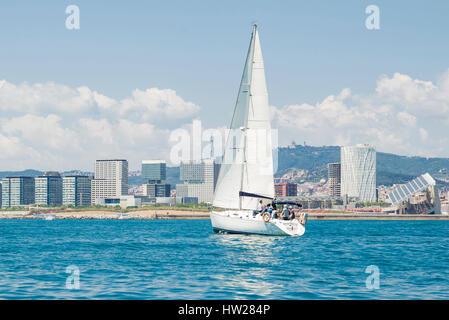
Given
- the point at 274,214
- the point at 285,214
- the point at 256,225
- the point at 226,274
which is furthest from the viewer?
the point at 285,214

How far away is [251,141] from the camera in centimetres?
5912

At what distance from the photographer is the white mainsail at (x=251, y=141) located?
193 ft

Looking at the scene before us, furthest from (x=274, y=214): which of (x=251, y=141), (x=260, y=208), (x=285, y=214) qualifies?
(x=251, y=141)

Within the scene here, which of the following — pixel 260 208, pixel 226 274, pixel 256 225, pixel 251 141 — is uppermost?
pixel 251 141

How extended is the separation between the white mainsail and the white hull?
113 inches

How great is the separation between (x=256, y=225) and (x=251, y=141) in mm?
8879

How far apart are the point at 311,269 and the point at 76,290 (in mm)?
13677

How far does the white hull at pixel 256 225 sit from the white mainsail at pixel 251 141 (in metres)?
2.87

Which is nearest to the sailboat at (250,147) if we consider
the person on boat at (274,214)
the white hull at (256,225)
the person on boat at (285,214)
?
the white hull at (256,225)

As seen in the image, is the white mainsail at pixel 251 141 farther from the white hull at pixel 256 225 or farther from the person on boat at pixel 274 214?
the person on boat at pixel 274 214

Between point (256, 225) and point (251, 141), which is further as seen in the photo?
point (251, 141)

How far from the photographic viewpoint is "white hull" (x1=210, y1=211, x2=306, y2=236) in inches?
2165

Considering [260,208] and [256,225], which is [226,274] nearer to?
[256,225]
